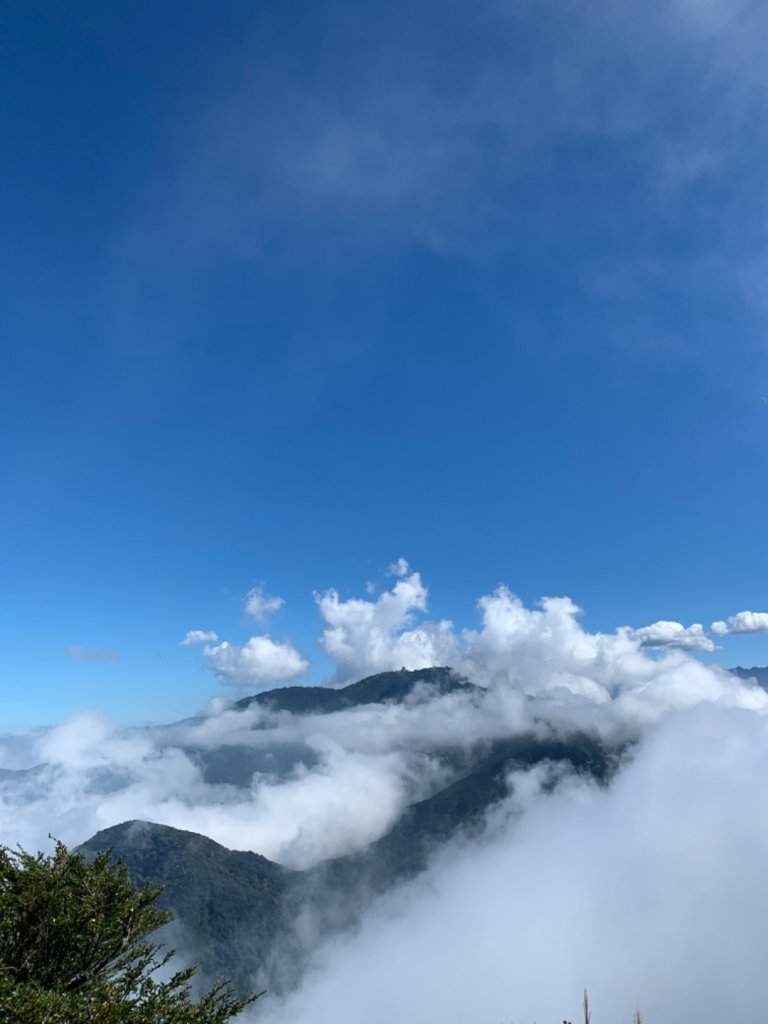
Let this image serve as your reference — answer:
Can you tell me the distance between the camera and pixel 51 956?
3114 cm

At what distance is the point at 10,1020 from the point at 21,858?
669 inches

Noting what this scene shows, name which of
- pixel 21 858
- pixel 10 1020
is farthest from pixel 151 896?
pixel 10 1020

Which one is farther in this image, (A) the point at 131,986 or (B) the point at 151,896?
(B) the point at 151,896

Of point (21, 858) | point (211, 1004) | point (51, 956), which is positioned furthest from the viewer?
point (21, 858)

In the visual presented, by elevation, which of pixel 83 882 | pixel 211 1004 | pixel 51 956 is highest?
pixel 83 882

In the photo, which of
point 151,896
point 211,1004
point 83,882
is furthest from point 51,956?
point 211,1004

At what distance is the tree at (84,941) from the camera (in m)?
26.8

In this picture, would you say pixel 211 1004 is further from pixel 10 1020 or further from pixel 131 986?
pixel 10 1020

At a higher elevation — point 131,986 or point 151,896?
point 151,896

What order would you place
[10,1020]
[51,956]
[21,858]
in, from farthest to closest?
[21,858], [51,956], [10,1020]

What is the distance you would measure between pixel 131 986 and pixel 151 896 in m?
8.12

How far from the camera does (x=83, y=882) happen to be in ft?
107

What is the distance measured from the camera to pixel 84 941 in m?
31.4

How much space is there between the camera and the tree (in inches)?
1054
